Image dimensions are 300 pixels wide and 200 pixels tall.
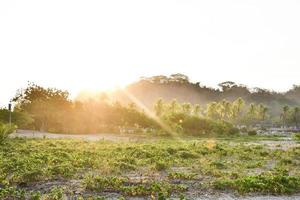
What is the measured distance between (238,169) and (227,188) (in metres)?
6.01

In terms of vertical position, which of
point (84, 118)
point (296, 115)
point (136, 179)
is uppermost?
point (296, 115)

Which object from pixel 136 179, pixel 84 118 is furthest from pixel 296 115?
pixel 136 179

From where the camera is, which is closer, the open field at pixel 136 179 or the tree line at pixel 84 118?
the open field at pixel 136 179

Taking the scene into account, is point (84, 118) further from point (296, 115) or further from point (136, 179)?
point (296, 115)

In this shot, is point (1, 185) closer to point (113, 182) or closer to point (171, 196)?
point (113, 182)

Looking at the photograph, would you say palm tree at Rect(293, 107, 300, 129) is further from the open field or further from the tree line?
the open field

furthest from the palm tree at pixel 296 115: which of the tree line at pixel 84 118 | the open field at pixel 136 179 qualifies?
the open field at pixel 136 179

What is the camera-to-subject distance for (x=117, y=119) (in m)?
73.9

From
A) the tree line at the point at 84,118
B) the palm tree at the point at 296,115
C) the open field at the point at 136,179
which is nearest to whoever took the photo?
the open field at the point at 136,179

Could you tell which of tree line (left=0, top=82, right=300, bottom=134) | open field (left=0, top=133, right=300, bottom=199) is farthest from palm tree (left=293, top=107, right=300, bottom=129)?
open field (left=0, top=133, right=300, bottom=199)

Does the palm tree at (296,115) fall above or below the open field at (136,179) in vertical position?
above

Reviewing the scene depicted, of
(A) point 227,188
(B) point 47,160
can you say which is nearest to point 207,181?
(A) point 227,188

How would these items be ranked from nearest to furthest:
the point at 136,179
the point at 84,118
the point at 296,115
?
1. the point at 136,179
2. the point at 84,118
3. the point at 296,115

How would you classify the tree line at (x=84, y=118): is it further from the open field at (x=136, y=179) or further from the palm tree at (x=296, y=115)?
the palm tree at (x=296, y=115)
